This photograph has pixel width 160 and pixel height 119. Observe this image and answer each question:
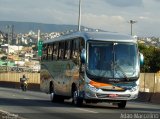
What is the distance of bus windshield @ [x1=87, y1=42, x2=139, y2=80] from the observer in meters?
23.2

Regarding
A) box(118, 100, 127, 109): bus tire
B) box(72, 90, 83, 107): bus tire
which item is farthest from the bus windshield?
box(118, 100, 127, 109): bus tire

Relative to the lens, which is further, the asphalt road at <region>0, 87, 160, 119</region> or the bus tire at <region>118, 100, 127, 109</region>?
the bus tire at <region>118, 100, 127, 109</region>

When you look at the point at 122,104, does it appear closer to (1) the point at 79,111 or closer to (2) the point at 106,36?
(2) the point at 106,36

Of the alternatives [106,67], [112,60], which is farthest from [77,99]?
[112,60]

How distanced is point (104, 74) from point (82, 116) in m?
4.23

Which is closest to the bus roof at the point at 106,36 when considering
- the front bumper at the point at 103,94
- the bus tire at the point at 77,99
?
the front bumper at the point at 103,94

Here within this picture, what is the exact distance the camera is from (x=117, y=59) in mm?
23406

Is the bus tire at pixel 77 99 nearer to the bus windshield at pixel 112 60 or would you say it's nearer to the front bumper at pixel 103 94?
the front bumper at pixel 103 94

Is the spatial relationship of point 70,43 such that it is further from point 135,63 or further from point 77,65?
point 135,63

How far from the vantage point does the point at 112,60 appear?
2338 centimetres

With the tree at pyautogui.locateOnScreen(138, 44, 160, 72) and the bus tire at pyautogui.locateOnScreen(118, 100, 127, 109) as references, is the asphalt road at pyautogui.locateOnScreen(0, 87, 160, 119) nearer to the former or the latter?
the bus tire at pyautogui.locateOnScreen(118, 100, 127, 109)

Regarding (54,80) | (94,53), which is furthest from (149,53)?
(94,53)

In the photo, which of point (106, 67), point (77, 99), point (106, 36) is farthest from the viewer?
point (77, 99)

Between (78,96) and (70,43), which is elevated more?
(70,43)
